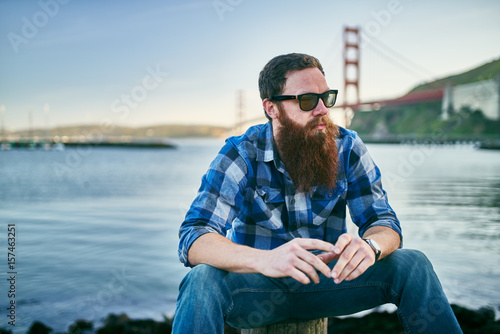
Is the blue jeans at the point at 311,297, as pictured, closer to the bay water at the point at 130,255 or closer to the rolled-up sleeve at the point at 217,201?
the rolled-up sleeve at the point at 217,201

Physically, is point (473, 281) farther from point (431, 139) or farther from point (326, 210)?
point (431, 139)

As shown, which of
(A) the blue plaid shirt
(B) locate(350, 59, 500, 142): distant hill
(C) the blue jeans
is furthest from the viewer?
(B) locate(350, 59, 500, 142): distant hill

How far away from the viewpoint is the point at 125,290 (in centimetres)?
454

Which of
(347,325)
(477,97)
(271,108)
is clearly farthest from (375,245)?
(477,97)

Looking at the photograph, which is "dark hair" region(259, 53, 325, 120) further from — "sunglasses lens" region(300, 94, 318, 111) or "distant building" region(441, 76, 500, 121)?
"distant building" region(441, 76, 500, 121)

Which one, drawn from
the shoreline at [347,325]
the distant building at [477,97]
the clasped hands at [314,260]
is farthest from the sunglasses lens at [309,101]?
the distant building at [477,97]

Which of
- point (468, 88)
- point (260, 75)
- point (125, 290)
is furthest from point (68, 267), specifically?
point (468, 88)

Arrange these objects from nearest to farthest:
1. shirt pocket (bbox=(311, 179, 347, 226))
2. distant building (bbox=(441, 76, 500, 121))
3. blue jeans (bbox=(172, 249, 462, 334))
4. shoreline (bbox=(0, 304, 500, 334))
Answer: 1. blue jeans (bbox=(172, 249, 462, 334))
2. shirt pocket (bbox=(311, 179, 347, 226))
3. shoreline (bbox=(0, 304, 500, 334))
4. distant building (bbox=(441, 76, 500, 121))

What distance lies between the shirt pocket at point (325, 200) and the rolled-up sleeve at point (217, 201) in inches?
12.1

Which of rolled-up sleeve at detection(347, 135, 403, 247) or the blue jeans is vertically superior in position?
rolled-up sleeve at detection(347, 135, 403, 247)

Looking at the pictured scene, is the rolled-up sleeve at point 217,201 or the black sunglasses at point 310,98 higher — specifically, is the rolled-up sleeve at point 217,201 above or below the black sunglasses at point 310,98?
below

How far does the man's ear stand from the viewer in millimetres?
1867

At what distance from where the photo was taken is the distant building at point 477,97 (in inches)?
1943

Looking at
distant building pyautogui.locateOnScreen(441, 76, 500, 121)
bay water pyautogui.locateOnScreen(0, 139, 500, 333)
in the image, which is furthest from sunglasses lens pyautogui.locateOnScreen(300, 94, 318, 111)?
distant building pyautogui.locateOnScreen(441, 76, 500, 121)
